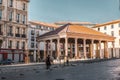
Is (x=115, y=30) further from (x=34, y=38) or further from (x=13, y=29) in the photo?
(x=13, y=29)

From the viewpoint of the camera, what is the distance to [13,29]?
186 feet

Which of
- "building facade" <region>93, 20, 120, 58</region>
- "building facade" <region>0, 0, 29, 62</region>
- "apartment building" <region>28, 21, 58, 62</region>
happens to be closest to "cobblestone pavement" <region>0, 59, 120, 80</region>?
"building facade" <region>0, 0, 29, 62</region>

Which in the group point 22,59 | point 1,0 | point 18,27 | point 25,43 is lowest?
point 22,59

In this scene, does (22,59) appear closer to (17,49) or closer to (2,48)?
(17,49)

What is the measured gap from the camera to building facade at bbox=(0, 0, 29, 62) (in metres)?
54.2

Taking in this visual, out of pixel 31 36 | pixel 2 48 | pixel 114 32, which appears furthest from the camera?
pixel 114 32

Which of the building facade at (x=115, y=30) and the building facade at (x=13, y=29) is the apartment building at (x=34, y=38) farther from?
the building facade at (x=115, y=30)

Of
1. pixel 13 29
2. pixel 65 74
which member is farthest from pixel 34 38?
pixel 65 74

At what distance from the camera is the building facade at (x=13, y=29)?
54188 mm

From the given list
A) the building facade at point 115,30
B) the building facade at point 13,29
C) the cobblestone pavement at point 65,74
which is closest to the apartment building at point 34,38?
the building facade at point 13,29

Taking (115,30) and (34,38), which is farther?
(115,30)

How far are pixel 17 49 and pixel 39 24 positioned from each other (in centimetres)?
3285

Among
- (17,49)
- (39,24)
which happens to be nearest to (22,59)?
(17,49)

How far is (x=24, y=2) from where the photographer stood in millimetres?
61000
